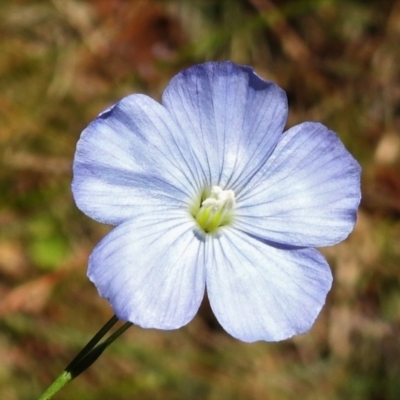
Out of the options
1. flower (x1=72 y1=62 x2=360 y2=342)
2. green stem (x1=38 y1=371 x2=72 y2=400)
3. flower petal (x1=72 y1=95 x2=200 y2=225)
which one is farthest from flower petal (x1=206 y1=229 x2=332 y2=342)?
green stem (x1=38 y1=371 x2=72 y2=400)

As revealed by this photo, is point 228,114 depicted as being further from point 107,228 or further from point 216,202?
point 107,228

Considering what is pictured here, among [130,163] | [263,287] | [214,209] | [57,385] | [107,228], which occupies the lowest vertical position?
[107,228]

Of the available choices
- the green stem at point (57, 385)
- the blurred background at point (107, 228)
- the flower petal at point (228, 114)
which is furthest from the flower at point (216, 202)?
the blurred background at point (107, 228)

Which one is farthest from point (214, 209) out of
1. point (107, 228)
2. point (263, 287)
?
point (107, 228)

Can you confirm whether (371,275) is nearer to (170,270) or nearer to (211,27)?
(211,27)

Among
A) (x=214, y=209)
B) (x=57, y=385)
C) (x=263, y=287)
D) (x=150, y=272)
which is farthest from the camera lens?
(x=214, y=209)

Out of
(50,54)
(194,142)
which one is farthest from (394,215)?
(194,142)

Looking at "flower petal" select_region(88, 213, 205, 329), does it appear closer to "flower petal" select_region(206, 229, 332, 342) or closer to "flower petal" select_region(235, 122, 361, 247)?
"flower petal" select_region(206, 229, 332, 342)
